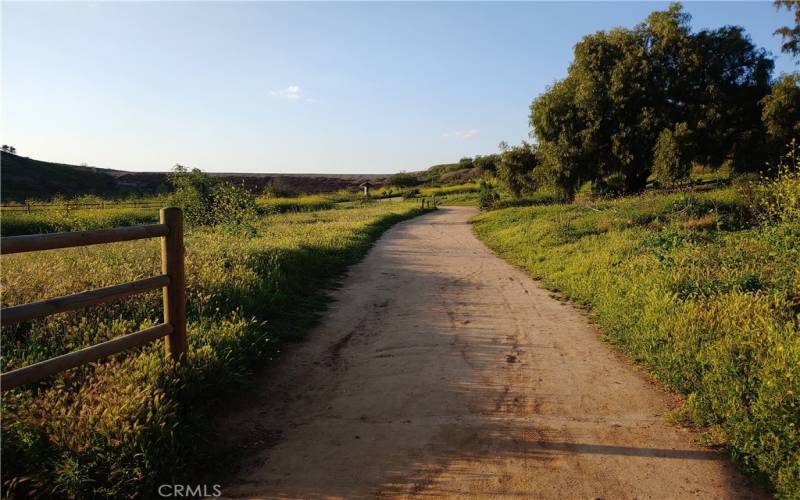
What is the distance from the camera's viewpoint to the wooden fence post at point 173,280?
4.20 meters

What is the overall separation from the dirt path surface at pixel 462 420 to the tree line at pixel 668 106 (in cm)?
1613

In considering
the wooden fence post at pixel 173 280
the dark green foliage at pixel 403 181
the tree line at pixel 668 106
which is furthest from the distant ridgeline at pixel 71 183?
the wooden fence post at pixel 173 280

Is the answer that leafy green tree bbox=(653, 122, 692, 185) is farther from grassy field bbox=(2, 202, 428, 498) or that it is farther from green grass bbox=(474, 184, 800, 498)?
grassy field bbox=(2, 202, 428, 498)

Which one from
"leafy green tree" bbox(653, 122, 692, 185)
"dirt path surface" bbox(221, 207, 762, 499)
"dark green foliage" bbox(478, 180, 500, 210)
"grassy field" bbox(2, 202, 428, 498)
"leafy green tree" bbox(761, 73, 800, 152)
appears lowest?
"dirt path surface" bbox(221, 207, 762, 499)

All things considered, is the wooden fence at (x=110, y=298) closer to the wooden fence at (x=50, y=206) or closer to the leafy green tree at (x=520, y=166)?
the wooden fence at (x=50, y=206)

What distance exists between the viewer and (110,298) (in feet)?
12.2

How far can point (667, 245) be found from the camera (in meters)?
9.16

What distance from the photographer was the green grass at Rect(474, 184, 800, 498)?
3369 millimetres

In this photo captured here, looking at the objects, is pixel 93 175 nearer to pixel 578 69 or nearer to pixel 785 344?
pixel 578 69

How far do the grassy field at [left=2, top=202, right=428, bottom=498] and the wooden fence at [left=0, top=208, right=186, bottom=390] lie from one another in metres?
0.27

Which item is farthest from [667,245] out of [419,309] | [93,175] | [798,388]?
[93,175]

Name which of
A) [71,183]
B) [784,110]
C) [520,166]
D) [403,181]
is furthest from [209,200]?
[403,181]

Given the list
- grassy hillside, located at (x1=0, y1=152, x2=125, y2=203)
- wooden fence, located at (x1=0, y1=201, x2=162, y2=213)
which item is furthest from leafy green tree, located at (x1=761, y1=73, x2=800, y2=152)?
Result: grassy hillside, located at (x1=0, y1=152, x2=125, y2=203)

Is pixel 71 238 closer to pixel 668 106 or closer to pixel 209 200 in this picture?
pixel 209 200
